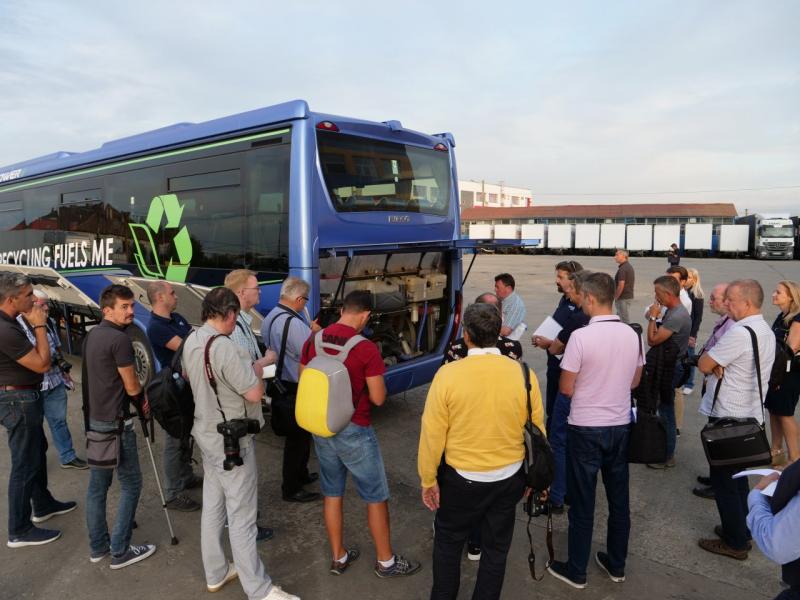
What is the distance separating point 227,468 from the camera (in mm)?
2916

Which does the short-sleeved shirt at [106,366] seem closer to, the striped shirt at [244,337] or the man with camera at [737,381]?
the striped shirt at [244,337]

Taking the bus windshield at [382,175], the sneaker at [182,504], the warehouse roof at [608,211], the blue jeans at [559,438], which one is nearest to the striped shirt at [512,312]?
the blue jeans at [559,438]

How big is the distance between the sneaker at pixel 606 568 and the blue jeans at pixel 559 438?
2.03ft

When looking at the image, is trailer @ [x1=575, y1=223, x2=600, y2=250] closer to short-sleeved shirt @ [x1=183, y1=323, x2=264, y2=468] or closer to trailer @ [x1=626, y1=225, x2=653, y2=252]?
trailer @ [x1=626, y1=225, x2=653, y2=252]

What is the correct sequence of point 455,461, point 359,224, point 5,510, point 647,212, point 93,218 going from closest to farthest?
point 455,461
point 5,510
point 359,224
point 93,218
point 647,212

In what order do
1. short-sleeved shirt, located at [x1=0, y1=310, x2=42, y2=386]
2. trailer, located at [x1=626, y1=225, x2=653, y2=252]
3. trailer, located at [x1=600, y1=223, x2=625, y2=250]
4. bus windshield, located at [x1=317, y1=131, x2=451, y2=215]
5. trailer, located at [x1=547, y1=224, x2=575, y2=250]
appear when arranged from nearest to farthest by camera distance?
short-sleeved shirt, located at [x1=0, y1=310, x2=42, y2=386]
bus windshield, located at [x1=317, y1=131, x2=451, y2=215]
trailer, located at [x1=626, y1=225, x2=653, y2=252]
trailer, located at [x1=600, y1=223, x2=625, y2=250]
trailer, located at [x1=547, y1=224, x2=575, y2=250]

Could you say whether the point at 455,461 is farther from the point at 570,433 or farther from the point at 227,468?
the point at 227,468

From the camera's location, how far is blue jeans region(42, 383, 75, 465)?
4.58 metres

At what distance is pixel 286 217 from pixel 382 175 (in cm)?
131

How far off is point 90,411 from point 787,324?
540cm

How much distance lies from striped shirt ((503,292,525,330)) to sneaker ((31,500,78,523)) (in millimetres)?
4020

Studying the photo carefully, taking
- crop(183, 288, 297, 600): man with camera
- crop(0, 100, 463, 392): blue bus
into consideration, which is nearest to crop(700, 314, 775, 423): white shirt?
crop(183, 288, 297, 600): man with camera

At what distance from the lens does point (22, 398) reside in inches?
143

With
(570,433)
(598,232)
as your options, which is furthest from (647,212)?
(570,433)
